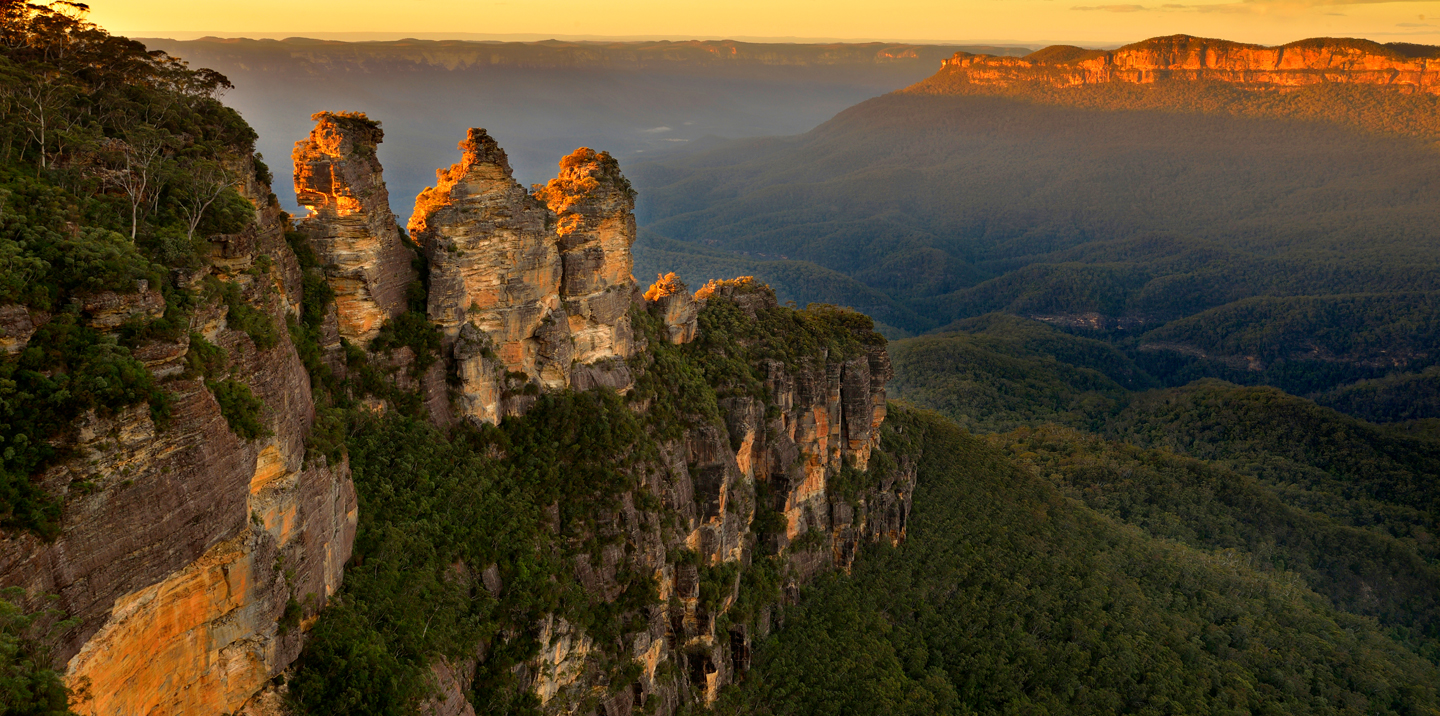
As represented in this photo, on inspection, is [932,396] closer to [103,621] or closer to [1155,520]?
[1155,520]

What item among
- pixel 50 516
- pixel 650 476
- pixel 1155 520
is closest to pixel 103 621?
pixel 50 516

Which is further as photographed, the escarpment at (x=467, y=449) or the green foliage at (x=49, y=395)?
the escarpment at (x=467, y=449)

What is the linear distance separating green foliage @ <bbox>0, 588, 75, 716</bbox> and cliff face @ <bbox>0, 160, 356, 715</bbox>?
1.79ft

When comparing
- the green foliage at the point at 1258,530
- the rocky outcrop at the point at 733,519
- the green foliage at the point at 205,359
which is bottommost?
the green foliage at the point at 1258,530

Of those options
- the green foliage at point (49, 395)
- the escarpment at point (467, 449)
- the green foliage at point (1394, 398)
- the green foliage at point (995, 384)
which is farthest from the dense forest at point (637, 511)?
the green foliage at point (1394, 398)

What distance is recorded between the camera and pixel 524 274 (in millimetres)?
36875

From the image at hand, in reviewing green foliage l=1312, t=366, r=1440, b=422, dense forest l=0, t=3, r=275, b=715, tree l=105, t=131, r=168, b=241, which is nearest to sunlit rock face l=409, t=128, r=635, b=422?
dense forest l=0, t=3, r=275, b=715

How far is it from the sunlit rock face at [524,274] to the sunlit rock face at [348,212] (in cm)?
287

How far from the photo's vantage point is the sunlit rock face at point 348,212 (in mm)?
30016

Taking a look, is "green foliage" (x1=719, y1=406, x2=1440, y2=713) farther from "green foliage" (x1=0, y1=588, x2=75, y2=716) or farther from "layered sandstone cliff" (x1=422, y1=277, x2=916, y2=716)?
"green foliage" (x1=0, y1=588, x2=75, y2=716)

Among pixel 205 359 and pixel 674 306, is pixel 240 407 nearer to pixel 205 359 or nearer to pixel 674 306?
pixel 205 359

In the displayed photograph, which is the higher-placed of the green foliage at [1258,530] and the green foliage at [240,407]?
the green foliage at [240,407]

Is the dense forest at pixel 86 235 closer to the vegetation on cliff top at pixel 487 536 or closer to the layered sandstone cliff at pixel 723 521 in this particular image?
the vegetation on cliff top at pixel 487 536

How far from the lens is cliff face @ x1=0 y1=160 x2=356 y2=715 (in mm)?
16391
